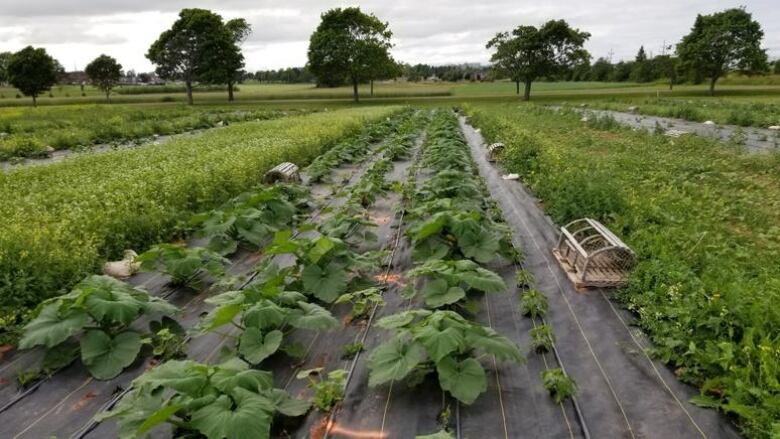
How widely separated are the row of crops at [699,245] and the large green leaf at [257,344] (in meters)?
3.32

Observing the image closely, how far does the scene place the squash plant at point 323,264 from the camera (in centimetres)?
523

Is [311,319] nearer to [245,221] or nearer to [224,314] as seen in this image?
[224,314]

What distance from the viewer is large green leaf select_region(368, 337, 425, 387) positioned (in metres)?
3.66

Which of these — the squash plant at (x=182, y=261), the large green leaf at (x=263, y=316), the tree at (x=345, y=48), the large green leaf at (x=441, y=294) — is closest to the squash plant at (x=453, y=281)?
the large green leaf at (x=441, y=294)

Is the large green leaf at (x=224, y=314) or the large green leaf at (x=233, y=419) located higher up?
the large green leaf at (x=224, y=314)

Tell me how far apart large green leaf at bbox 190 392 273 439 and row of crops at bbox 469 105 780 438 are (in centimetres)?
313

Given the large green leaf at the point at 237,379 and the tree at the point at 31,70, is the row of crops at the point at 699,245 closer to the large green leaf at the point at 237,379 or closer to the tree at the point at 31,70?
the large green leaf at the point at 237,379

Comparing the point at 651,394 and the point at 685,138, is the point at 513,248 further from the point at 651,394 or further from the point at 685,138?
the point at 685,138

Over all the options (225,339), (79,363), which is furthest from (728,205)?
(79,363)

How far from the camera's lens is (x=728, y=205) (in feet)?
27.7

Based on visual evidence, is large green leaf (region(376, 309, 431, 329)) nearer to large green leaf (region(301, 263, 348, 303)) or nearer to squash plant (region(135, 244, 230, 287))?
large green leaf (region(301, 263, 348, 303))

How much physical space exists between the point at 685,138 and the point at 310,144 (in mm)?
11608

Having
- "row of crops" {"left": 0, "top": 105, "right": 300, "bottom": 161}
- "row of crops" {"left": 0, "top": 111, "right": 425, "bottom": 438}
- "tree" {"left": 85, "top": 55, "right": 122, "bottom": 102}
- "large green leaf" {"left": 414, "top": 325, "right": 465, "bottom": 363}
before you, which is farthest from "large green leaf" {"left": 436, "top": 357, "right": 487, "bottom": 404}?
"tree" {"left": 85, "top": 55, "right": 122, "bottom": 102}

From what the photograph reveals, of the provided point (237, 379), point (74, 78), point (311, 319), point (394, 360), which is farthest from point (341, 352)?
point (74, 78)
